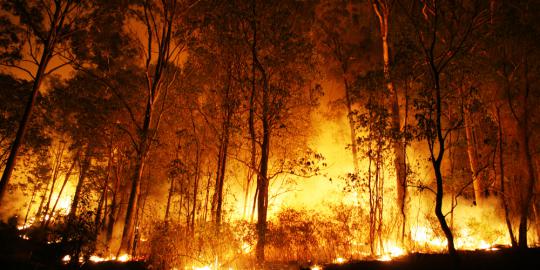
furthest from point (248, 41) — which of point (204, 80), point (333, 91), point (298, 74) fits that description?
point (333, 91)

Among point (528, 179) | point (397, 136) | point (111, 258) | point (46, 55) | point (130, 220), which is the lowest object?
point (111, 258)

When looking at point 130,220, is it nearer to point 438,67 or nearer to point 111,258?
point 111,258

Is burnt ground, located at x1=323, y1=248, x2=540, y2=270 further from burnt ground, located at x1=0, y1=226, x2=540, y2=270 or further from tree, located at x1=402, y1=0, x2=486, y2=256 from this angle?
tree, located at x1=402, y1=0, x2=486, y2=256

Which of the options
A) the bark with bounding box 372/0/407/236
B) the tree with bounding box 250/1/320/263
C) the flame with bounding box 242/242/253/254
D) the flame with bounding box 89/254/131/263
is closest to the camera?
the flame with bounding box 242/242/253/254

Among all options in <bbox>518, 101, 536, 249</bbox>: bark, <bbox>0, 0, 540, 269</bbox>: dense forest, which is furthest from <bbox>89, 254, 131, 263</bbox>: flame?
<bbox>518, 101, 536, 249</bbox>: bark

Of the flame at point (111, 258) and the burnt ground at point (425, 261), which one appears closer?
the burnt ground at point (425, 261)

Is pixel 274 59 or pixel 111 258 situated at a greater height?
pixel 274 59

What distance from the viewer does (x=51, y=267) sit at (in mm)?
7785

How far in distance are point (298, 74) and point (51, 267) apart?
8.21 metres

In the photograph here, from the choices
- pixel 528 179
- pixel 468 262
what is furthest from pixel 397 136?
pixel 528 179

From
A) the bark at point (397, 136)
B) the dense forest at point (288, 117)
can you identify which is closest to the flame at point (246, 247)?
the dense forest at point (288, 117)

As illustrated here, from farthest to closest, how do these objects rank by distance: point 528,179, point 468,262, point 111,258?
point 111,258, point 528,179, point 468,262

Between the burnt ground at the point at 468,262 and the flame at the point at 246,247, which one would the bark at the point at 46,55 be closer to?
the flame at the point at 246,247

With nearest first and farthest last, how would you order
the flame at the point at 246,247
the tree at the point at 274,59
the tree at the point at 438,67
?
the tree at the point at 438,67 → the flame at the point at 246,247 → the tree at the point at 274,59
